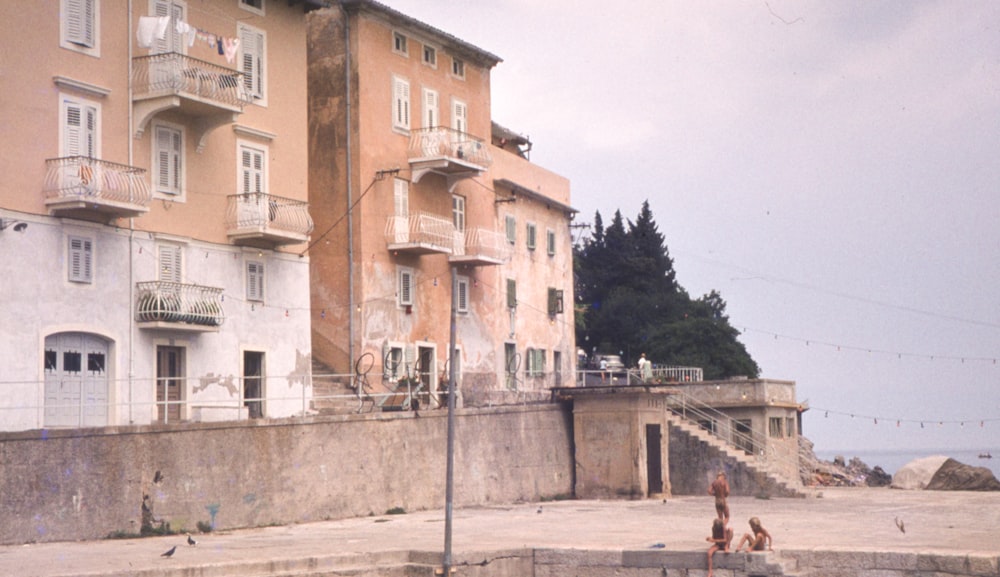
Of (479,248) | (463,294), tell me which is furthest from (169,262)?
(463,294)

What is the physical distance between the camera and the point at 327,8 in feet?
124

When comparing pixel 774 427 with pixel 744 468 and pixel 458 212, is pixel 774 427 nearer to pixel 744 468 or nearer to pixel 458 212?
pixel 744 468

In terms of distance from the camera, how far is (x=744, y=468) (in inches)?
1646

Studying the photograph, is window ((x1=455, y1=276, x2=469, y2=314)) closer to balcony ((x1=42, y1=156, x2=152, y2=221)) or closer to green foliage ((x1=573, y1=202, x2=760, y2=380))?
balcony ((x1=42, y1=156, x2=152, y2=221))

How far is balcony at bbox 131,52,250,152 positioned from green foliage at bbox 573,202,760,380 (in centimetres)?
3889

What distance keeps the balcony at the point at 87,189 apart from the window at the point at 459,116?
16.3 meters

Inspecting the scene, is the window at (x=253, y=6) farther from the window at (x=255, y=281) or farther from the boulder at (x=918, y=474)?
the boulder at (x=918, y=474)

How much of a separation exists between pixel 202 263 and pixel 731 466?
18306mm

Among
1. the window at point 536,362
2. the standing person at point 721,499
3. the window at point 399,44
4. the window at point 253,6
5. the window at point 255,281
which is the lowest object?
the standing person at point 721,499

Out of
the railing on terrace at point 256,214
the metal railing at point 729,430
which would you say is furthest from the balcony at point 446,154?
the metal railing at point 729,430

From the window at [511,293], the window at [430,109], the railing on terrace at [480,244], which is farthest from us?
the window at [511,293]

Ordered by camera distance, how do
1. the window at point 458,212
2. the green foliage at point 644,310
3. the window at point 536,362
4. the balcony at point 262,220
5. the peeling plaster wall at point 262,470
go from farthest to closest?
the green foliage at point 644,310 → the window at point 536,362 → the window at point 458,212 → the balcony at point 262,220 → the peeling plaster wall at point 262,470

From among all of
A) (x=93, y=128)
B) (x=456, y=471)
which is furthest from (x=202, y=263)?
(x=456, y=471)

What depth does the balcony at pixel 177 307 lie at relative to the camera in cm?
3069
